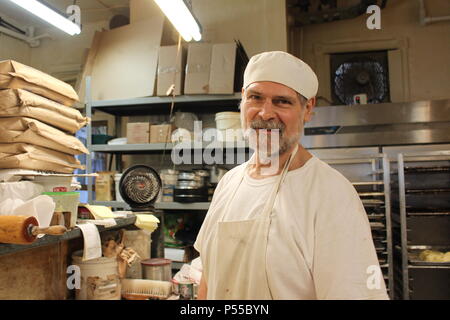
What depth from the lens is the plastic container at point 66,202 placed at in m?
1.31

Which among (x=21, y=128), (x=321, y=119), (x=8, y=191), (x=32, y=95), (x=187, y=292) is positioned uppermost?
(x=321, y=119)

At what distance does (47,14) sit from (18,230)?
Result: 1937mm

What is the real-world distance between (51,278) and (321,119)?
268 centimetres

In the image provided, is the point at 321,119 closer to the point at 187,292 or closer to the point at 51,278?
the point at 187,292

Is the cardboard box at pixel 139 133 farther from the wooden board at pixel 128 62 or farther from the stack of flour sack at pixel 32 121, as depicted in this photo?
the stack of flour sack at pixel 32 121

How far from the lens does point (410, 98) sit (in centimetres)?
413

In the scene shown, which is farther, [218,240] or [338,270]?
[218,240]

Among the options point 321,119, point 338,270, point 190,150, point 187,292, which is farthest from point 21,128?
point 321,119

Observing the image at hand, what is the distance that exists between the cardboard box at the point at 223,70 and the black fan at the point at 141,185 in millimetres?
1139

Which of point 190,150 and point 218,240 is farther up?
point 190,150

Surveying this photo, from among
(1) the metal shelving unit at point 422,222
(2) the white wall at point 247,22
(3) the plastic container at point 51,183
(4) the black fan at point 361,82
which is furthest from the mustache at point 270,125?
(4) the black fan at point 361,82

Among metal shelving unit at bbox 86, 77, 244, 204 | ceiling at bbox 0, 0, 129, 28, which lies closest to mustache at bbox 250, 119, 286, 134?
metal shelving unit at bbox 86, 77, 244, 204

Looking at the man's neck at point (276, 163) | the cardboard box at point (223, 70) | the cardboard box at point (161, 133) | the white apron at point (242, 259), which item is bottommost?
the white apron at point (242, 259)

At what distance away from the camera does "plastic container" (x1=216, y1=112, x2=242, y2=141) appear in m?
3.19
